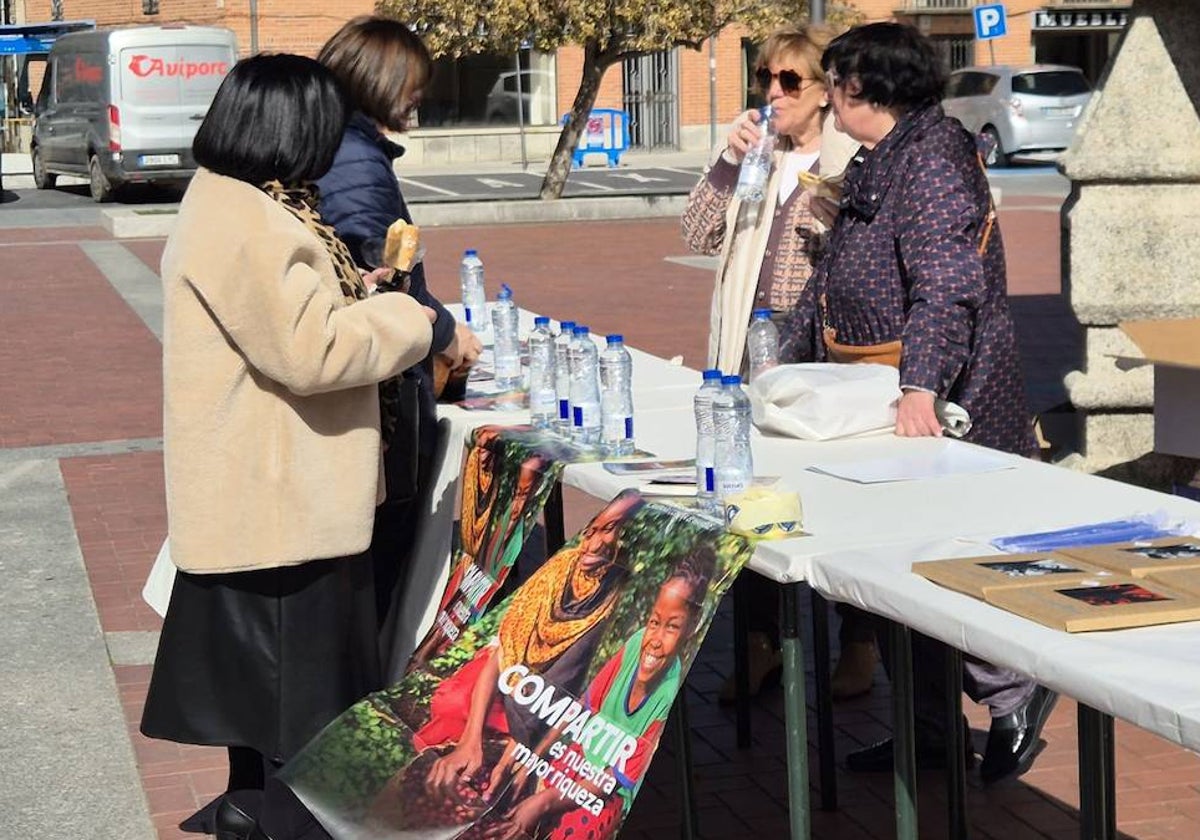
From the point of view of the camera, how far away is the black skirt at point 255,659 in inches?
151

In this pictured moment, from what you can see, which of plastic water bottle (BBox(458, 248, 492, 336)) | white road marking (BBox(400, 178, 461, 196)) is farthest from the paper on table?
white road marking (BBox(400, 178, 461, 196))

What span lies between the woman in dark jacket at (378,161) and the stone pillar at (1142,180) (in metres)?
3.48

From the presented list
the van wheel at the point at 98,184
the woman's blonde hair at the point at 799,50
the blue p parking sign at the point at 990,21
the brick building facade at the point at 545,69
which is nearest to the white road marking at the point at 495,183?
the brick building facade at the point at 545,69

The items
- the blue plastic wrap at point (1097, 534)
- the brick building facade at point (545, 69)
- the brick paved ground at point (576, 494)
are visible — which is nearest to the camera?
the blue plastic wrap at point (1097, 534)

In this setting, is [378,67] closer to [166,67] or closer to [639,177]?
[166,67]

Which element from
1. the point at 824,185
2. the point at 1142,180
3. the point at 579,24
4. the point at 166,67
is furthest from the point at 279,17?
the point at 824,185

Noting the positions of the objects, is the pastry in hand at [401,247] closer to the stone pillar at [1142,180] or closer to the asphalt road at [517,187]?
the stone pillar at [1142,180]

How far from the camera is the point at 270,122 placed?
3.67 meters

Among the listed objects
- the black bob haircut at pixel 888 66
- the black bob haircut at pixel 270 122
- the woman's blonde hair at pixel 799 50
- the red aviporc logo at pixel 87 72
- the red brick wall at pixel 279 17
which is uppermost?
the red brick wall at pixel 279 17

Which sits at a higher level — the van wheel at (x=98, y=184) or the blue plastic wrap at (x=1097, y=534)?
the van wheel at (x=98, y=184)

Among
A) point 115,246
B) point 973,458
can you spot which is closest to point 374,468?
point 973,458

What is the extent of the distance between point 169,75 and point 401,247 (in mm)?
23430

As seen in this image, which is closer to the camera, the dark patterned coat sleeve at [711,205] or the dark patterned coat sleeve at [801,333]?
the dark patterned coat sleeve at [801,333]

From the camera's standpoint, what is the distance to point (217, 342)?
12.0 ft
